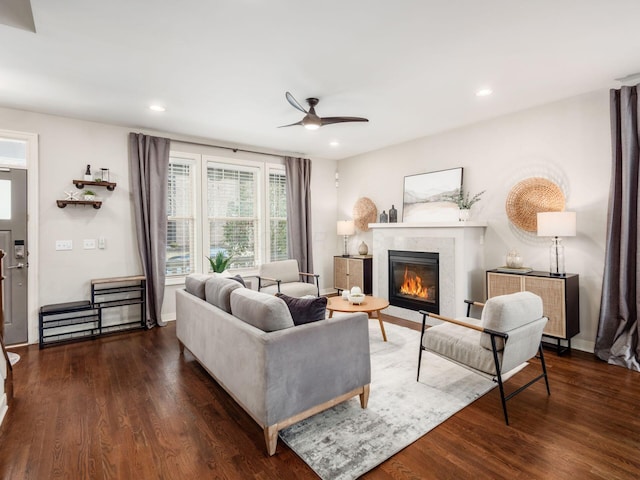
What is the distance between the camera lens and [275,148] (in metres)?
5.82

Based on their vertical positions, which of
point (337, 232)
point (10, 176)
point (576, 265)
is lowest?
point (576, 265)

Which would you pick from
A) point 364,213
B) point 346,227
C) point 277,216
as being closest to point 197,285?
point 277,216

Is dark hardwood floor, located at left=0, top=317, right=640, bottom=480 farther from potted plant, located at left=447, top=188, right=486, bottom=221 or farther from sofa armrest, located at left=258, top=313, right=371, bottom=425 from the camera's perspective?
potted plant, located at left=447, top=188, right=486, bottom=221

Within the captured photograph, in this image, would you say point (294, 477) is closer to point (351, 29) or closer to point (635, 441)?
point (635, 441)

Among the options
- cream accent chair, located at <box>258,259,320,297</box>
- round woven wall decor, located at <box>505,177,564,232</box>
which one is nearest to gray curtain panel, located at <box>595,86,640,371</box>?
round woven wall decor, located at <box>505,177,564,232</box>

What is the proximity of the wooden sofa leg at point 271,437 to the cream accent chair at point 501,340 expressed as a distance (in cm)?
147

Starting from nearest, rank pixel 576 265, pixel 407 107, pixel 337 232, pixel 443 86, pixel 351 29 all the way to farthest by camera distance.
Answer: pixel 351 29 → pixel 443 86 → pixel 576 265 → pixel 407 107 → pixel 337 232

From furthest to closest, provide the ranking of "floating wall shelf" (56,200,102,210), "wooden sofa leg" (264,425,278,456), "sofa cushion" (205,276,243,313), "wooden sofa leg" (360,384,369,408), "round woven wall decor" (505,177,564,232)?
"floating wall shelf" (56,200,102,210) → "round woven wall decor" (505,177,564,232) → "sofa cushion" (205,276,243,313) → "wooden sofa leg" (360,384,369,408) → "wooden sofa leg" (264,425,278,456)

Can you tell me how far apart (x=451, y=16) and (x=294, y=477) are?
9.84 ft

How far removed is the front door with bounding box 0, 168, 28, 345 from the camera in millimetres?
3822

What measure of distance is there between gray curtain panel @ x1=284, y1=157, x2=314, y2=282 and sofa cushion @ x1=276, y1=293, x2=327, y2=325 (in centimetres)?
370

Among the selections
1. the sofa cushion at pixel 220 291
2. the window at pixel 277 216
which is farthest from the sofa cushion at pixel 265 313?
the window at pixel 277 216

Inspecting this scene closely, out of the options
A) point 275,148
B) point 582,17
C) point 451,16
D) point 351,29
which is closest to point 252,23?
point 351,29

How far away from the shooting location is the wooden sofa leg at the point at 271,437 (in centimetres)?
197
